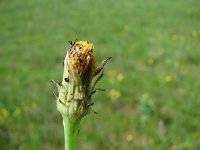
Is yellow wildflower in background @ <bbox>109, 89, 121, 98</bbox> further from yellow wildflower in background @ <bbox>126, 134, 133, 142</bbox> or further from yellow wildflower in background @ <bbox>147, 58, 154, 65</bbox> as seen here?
yellow wildflower in background @ <bbox>147, 58, 154, 65</bbox>

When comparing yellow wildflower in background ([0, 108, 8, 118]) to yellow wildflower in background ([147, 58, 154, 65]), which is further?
yellow wildflower in background ([147, 58, 154, 65])

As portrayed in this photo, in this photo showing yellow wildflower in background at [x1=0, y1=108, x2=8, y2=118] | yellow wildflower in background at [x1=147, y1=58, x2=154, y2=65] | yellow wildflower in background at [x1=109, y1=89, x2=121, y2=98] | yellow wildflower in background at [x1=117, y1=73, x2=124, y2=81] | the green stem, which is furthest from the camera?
yellow wildflower in background at [x1=147, y1=58, x2=154, y2=65]

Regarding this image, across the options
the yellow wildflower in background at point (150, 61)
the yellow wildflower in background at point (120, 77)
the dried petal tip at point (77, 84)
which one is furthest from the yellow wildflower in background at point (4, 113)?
the dried petal tip at point (77, 84)

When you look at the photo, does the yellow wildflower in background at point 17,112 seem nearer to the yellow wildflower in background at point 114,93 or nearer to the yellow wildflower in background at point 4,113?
the yellow wildflower in background at point 4,113

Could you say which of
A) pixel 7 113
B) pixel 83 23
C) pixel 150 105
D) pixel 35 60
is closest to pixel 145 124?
pixel 150 105

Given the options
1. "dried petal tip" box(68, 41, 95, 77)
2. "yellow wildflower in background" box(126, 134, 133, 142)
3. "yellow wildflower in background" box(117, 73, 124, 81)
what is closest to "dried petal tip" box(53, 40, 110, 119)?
"dried petal tip" box(68, 41, 95, 77)
